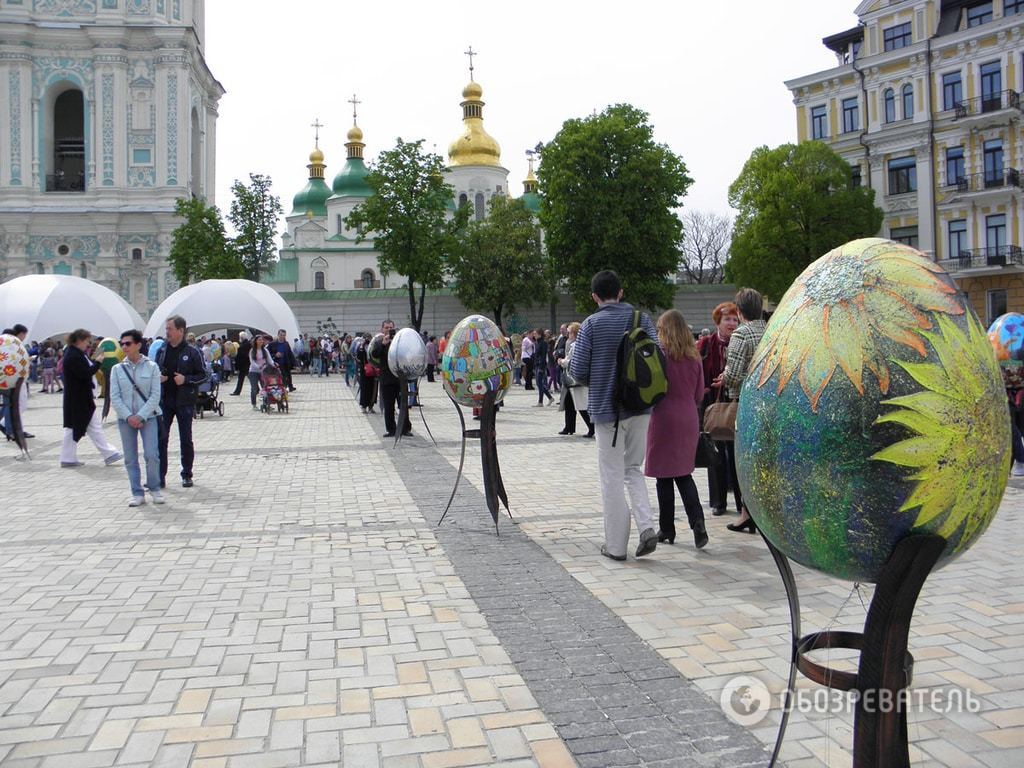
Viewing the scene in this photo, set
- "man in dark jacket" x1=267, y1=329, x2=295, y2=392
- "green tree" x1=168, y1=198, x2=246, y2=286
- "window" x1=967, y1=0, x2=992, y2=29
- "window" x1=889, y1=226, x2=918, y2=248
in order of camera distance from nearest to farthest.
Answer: "man in dark jacket" x1=267, y1=329, x2=295, y2=392
"window" x1=967, y1=0, x2=992, y2=29
"window" x1=889, y1=226, x2=918, y2=248
"green tree" x1=168, y1=198, x2=246, y2=286

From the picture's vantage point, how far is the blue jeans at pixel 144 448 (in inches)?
377

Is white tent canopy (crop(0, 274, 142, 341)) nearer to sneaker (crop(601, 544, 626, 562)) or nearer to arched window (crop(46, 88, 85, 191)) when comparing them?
arched window (crop(46, 88, 85, 191))

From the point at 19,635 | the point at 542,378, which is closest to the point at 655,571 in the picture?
the point at 19,635

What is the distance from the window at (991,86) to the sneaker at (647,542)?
41.7m

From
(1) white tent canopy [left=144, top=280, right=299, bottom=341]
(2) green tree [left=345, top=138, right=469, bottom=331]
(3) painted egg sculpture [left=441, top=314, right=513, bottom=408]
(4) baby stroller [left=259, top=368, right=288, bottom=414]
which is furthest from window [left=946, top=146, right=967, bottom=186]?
(3) painted egg sculpture [left=441, top=314, right=513, bottom=408]

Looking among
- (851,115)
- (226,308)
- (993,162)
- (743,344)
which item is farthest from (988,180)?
(743,344)

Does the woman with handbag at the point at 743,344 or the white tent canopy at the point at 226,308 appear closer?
the woman with handbag at the point at 743,344

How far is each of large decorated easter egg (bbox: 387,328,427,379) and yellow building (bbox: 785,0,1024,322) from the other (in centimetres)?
2964

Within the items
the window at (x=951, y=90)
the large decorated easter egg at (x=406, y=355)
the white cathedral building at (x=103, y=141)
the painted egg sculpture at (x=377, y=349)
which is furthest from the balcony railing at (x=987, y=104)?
the white cathedral building at (x=103, y=141)

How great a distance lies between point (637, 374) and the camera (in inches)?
257

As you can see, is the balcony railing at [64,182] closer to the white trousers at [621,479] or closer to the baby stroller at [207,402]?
the baby stroller at [207,402]

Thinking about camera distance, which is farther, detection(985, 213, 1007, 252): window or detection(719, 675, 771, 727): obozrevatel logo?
detection(985, 213, 1007, 252): window

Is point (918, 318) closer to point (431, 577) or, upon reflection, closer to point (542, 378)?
point (431, 577)

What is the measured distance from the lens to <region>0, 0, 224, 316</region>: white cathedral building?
53594 millimetres
